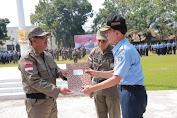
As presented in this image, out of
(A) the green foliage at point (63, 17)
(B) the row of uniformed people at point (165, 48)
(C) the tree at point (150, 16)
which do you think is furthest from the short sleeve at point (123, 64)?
(A) the green foliage at point (63, 17)

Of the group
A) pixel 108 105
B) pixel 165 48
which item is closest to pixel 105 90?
pixel 108 105

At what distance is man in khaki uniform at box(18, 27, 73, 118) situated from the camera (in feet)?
7.18

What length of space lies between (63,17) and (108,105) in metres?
41.9

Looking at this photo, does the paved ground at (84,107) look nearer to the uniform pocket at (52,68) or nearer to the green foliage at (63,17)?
the uniform pocket at (52,68)

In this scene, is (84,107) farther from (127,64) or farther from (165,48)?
(165,48)

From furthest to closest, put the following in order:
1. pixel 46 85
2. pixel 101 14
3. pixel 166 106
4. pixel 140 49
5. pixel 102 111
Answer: pixel 101 14, pixel 140 49, pixel 166 106, pixel 102 111, pixel 46 85

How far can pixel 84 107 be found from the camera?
15.7ft

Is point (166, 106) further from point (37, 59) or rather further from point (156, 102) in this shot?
point (37, 59)

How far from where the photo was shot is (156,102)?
493 cm

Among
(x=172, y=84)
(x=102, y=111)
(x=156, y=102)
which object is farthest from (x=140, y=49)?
(x=102, y=111)

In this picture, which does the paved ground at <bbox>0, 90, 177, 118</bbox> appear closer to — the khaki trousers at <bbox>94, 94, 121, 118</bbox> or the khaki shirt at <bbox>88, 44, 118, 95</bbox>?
the khaki trousers at <bbox>94, 94, 121, 118</bbox>

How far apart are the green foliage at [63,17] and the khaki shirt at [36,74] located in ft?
127

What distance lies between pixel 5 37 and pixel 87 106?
3889 centimetres

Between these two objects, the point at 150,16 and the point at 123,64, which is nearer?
the point at 123,64
